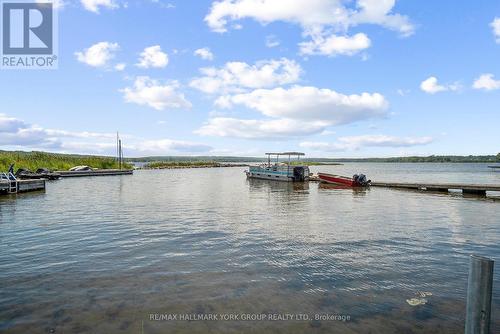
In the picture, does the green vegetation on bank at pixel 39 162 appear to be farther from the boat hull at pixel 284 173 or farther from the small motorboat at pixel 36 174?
the boat hull at pixel 284 173

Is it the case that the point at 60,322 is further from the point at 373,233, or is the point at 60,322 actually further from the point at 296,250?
the point at 373,233

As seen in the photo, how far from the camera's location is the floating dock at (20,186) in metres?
31.4

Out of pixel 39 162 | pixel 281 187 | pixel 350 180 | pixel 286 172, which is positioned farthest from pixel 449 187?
pixel 39 162

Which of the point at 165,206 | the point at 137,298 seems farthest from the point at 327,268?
the point at 165,206

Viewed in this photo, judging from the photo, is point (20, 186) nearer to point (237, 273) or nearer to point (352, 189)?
point (237, 273)

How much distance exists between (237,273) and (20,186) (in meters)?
33.5

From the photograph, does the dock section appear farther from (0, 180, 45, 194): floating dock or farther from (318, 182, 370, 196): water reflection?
(318, 182, 370, 196): water reflection

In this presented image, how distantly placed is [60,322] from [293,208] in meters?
18.7

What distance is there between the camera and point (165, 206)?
80.1 feet

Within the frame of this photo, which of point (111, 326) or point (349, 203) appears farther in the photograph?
point (349, 203)

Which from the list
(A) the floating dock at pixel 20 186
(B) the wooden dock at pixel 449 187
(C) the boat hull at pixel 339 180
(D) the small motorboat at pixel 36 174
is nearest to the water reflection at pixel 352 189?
(C) the boat hull at pixel 339 180

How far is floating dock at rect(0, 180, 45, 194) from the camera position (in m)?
31.4

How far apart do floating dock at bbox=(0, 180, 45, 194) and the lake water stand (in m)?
16.0

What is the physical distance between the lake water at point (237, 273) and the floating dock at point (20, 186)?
1599 cm
